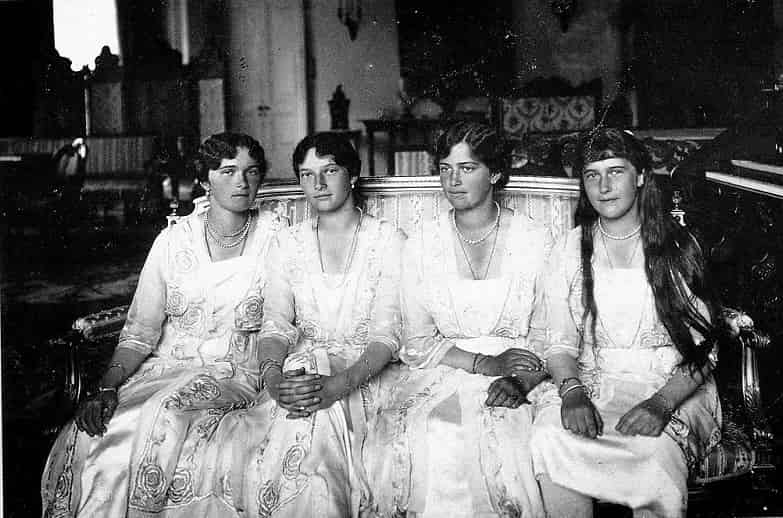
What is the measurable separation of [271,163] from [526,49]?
3.22ft

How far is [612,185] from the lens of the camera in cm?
214

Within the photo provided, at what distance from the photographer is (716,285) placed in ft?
7.41

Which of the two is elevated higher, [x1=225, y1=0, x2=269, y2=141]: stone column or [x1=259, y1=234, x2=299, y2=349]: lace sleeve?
[x1=225, y1=0, x2=269, y2=141]: stone column

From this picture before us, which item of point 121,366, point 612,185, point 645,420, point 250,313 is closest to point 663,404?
point 645,420

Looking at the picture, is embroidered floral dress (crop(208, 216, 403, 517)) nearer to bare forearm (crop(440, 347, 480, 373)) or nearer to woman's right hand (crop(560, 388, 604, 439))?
bare forearm (crop(440, 347, 480, 373))

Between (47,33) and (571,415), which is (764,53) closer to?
(571,415)

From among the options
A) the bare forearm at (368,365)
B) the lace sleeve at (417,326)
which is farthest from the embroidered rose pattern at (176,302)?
the lace sleeve at (417,326)

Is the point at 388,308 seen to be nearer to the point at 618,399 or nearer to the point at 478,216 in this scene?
the point at 478,216

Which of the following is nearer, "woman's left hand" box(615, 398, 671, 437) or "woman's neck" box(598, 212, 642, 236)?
"woman's left hand" box(615, 398, 671, 437)

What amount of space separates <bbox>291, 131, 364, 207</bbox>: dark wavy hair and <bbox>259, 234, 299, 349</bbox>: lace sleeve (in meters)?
0.27

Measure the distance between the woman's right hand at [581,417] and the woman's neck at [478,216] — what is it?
62cm

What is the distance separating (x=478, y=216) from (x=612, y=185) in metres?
0.42

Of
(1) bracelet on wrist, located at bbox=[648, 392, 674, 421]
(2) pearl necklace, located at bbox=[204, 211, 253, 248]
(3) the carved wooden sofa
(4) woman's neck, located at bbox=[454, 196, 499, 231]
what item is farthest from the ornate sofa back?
(1) bracelet on wrist, located at bbox=[648, 392, 674, 421]

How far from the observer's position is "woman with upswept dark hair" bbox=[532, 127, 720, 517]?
1.99 meters
